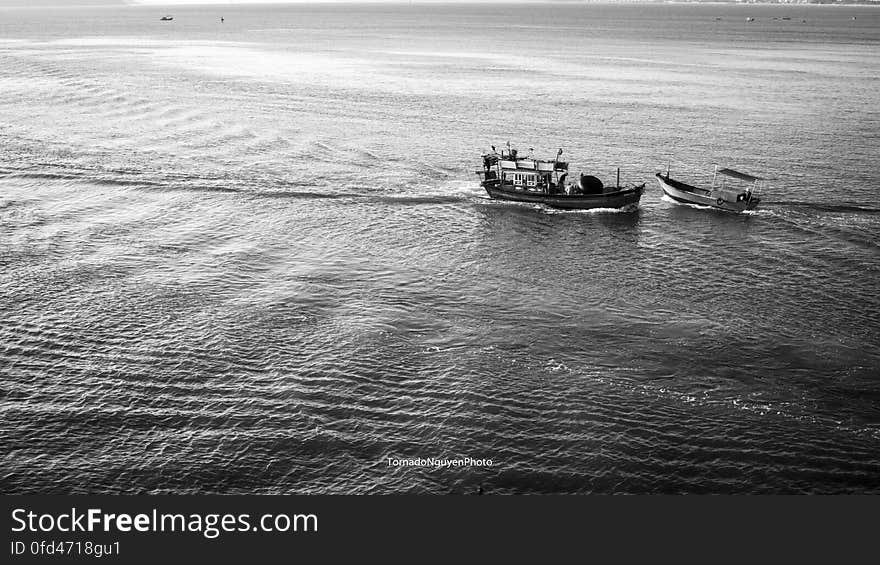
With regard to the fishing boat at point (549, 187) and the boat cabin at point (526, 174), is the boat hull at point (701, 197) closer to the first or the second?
the fishing boat at point (549, 187)

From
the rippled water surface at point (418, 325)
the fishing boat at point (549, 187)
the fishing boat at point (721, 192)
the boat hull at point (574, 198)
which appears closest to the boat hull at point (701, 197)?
the fishing boat at point (721, 192)

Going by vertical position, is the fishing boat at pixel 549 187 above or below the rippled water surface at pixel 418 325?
above

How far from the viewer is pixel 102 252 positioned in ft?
306

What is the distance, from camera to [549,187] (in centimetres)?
11500

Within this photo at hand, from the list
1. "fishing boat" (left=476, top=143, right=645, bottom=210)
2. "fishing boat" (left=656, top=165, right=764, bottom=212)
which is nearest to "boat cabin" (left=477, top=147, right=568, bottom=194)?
"fishing boat" (left=476, top=143, right=645, bottom=210)

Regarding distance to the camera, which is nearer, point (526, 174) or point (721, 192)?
point (721, 192)

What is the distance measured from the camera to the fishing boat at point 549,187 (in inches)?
4402

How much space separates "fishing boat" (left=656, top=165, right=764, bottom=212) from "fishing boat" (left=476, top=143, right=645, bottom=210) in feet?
17.8

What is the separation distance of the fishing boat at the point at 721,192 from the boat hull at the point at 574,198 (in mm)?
4765

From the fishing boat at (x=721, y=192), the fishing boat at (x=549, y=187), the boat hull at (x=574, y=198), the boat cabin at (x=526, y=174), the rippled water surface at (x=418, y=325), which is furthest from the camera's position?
the boat cabin at (x=526, y=174)

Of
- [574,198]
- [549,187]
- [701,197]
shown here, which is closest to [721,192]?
[701,197]

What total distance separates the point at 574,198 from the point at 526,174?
28.3 ft

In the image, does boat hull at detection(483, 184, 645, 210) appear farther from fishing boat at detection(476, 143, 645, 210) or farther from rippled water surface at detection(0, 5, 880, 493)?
rippled water surface at detection(0, 5, 880, 493)

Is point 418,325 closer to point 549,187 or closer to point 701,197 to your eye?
point 549,187
